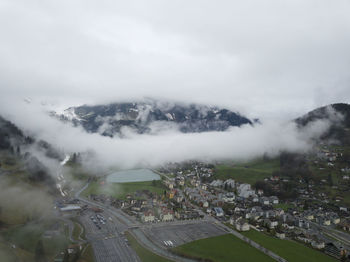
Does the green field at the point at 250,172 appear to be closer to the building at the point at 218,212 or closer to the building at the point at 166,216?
the building at the point at 218,212

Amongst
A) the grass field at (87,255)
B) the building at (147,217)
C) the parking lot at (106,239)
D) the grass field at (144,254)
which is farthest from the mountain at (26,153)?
the grass field at (144,254)

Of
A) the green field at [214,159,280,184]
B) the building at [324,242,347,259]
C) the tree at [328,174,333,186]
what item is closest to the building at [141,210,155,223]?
the building at [324,242,347,259]

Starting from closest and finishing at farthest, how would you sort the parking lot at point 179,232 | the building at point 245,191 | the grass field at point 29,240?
1. the grass field at point 29,240
2. the parking lot at point 179,232
3. the building at point 245,191

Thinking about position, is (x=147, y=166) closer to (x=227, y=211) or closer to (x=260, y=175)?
(x=260, y=175)

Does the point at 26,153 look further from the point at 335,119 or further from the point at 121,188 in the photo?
the point at 335,119

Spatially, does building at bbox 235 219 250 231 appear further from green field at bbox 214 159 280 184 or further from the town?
green field at bbox 214 159 280 184

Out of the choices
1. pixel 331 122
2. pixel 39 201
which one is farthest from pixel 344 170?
pixel 39 201
